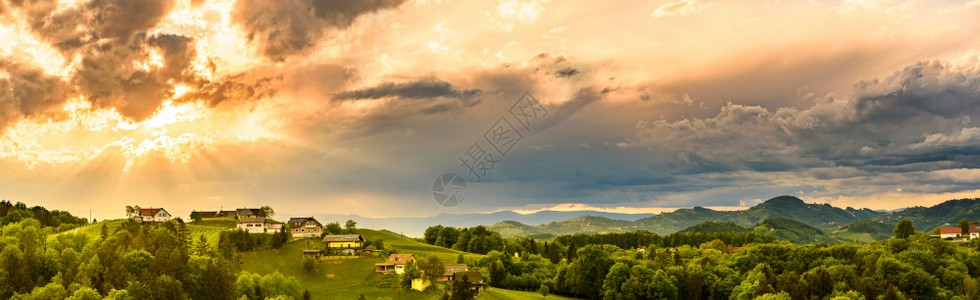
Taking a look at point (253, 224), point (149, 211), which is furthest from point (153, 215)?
Answer: point (253, 224)

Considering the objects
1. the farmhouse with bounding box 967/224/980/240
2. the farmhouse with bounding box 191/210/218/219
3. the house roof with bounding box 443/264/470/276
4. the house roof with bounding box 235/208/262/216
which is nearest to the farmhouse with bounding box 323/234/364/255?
the house roof with bounding box 443/264/470/276

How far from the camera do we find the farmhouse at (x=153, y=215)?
171 meters

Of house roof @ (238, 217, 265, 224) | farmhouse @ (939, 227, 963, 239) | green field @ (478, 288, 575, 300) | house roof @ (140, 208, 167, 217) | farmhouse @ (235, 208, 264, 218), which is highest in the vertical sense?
house roof @ (140, 208, 167, 217)

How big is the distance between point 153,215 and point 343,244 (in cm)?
7289

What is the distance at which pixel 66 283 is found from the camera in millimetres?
95312

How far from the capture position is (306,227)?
520 feet

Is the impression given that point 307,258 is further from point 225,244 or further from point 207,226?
point 207,226

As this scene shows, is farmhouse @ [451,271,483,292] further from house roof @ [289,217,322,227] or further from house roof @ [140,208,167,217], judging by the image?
house roof @ [140,208,167,217]

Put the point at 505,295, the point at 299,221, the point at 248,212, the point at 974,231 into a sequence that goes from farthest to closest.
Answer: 1. the point at 974,231
2. the point at 248,212
3. the point at 299,221
4. the point at 505,295

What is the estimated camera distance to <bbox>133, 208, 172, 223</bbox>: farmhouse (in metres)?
171

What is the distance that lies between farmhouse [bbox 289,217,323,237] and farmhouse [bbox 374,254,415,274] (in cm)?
4365

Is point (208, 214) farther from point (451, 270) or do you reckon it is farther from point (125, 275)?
point (451, 270)

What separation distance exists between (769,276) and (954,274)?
30.4 metres

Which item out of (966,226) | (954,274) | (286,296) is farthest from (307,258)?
(966,226)
